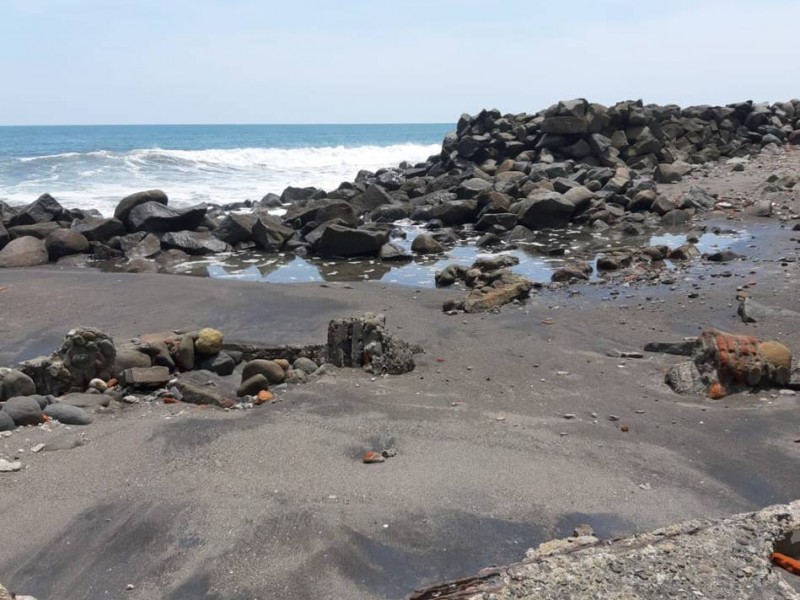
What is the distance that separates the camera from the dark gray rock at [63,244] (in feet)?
41.2

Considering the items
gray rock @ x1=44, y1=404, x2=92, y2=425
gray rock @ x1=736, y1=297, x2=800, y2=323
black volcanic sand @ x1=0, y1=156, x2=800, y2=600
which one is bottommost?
gray rock @ x1=44, y1=404, x2=92, y2=425

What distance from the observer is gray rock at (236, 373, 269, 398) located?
5508mm

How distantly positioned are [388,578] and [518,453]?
139cm

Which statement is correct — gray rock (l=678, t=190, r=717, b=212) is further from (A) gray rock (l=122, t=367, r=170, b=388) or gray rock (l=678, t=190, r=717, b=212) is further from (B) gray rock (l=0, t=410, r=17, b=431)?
(B) gray rock (l=0, t=410, r=17, b=431)

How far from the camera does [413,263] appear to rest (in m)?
12.0

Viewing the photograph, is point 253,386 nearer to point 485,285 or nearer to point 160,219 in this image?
point 485,285

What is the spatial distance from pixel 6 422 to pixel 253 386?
1655 mm

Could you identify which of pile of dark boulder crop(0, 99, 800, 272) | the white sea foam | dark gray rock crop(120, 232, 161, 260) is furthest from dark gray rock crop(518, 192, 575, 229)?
the white sea foam

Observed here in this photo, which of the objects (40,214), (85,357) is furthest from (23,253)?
(85,357)

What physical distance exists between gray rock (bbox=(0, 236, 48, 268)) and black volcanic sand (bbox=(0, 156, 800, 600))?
19.0 ft

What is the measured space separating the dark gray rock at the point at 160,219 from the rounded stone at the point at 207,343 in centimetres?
799

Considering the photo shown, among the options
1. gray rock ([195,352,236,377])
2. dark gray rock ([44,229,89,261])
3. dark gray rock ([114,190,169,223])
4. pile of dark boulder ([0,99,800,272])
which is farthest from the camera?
dark gray rock ([114,190,169,223])

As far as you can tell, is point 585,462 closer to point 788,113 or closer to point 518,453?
point 518,453

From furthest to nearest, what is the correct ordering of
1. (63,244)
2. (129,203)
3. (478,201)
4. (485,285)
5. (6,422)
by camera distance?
(478,201)
(129,203)
(63,244)
(485,285)
(6,422)
